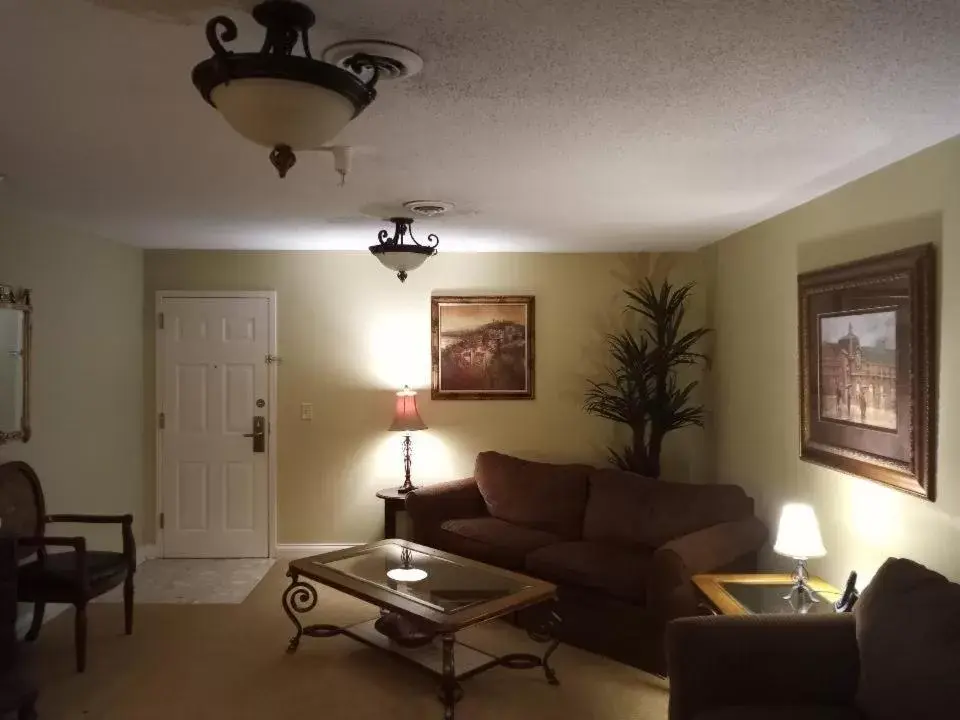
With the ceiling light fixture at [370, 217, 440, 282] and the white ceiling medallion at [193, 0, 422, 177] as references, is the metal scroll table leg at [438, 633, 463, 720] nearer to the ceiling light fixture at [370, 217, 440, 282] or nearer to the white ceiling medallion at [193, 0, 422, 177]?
the ceiling light fixture at [370, 217, 440, 282]

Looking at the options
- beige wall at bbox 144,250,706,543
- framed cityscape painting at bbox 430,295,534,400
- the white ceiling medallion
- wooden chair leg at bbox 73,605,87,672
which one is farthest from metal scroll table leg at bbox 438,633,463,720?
framed cityscape painting at bbox 430,295,534,400

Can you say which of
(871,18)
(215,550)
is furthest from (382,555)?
(871,18)

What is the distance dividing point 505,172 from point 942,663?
2.21m

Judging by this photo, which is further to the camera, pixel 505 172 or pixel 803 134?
pixel 505 172

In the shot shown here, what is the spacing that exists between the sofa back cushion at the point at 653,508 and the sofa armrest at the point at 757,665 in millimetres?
1652

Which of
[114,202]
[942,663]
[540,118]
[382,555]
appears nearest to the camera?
[942,663]

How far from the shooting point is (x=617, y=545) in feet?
13.9

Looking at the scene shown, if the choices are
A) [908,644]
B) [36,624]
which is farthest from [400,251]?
[908,644]

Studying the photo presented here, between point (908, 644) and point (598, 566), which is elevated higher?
point (908, 644)

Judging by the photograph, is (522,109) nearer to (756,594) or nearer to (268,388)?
(756,594)

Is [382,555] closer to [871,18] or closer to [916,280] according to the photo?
[916,280]

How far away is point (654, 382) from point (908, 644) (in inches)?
125

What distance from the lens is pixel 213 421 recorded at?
5398 mm

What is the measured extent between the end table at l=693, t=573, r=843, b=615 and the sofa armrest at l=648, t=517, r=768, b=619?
74mm
